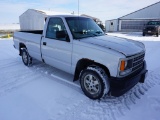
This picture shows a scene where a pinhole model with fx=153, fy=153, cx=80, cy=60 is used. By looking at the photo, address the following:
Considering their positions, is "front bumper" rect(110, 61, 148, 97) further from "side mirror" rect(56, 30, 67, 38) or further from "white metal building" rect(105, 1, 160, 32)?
"white metal building" rect(105, 1, 160, 32)

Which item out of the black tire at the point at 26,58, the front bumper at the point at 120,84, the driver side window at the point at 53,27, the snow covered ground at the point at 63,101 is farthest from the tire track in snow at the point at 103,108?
the black tire at the point at 26,58

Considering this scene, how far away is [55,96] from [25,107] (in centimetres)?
78

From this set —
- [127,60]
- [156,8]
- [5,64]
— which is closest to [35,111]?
[127,60]

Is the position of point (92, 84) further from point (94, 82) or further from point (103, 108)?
point (103, 108)

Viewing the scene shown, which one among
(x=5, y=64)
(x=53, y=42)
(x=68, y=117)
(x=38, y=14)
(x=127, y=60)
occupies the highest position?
(x=38, y=14)

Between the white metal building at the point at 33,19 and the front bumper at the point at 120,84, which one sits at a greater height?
the white metal building at the point at 33,19

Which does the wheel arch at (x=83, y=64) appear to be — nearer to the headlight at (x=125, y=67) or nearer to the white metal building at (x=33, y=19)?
the headlight at (x=125, y=67)

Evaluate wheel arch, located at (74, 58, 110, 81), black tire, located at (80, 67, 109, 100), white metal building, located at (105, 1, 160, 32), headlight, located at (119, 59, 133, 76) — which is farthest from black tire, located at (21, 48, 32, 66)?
white metal building, located at (105, 1, 160, 32)

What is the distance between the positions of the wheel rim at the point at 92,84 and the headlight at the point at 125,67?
0.62 metres

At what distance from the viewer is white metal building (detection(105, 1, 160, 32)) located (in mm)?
27859

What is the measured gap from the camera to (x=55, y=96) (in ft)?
12.9

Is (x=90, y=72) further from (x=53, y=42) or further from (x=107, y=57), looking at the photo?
(x=53, y=42)

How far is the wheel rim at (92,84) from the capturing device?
3659mm

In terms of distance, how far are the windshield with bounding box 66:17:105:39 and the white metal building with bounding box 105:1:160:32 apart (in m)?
25.6
